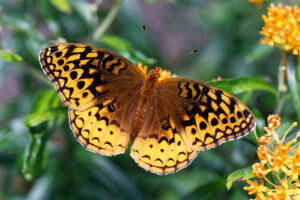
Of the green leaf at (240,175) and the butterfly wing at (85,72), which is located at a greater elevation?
the butterfly wing at (85,72)

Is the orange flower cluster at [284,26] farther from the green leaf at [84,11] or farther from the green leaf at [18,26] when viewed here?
the green leaf at [18,26]

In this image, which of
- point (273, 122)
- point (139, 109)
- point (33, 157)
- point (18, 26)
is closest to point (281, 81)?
point (273, 122)

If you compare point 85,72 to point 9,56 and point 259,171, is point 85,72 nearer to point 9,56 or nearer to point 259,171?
point 9,56

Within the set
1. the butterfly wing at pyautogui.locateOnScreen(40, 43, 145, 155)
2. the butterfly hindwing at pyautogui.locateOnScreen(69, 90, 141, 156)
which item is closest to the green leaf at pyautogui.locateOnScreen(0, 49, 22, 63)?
the butterfly wing at pyautogui.locateOnScreen(40, 43, 145, 155)

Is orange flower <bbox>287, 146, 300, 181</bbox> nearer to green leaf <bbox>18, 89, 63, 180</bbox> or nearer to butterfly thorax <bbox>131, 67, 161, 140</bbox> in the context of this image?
butterfly thorax <bbox>131, 67, 161, 140</bbox>

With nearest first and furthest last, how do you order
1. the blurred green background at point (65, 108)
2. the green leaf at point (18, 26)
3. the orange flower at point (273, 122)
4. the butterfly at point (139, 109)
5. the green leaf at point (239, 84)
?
the orange flower at point (273, 122) < the butterfly at point (139, 109) < the green leaf at point (239, 84) < the blurred green background at point (65, 108) < the green leaf at point (18, 26)

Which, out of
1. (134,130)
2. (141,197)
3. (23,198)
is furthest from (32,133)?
(23,198)

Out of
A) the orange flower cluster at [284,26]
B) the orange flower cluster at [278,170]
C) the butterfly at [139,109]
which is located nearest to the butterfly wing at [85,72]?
the butterfly at [139,109]
